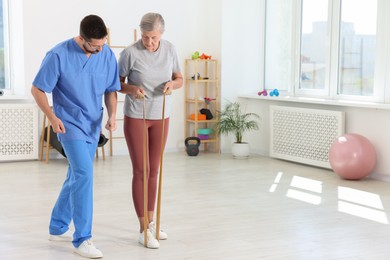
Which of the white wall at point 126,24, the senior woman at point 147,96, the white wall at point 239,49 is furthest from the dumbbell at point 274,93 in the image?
the senior woman at point 147,96

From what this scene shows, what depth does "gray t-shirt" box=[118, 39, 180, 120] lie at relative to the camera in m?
3.71

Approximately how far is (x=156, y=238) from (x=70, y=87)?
1.10 m

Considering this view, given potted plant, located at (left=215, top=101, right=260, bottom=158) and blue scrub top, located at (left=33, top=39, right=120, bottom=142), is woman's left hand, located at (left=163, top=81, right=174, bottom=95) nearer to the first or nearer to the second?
blue scrub top, located at (left=33, top=39, right=120, bottom=142)

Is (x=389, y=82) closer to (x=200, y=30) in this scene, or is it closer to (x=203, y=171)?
(x=203, y=171)

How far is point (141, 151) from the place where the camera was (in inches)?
148

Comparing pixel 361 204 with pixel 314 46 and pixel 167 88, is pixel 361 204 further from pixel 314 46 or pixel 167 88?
pixel 314 46

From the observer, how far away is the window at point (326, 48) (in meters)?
6.35

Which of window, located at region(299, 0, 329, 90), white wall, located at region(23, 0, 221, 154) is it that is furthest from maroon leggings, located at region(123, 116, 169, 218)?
white wall, located at region(23, 0, 221, 154)

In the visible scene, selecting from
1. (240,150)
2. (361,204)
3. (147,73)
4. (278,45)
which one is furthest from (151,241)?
(278,45)

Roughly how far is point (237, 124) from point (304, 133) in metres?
0.94

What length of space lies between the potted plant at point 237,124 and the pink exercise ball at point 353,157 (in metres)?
1.62

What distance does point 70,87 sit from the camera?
3.45 m

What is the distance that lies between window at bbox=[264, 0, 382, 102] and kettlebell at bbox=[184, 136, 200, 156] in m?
1.22

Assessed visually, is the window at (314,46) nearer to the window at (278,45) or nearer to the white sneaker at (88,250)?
the window at (278,45)
